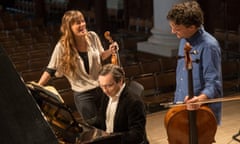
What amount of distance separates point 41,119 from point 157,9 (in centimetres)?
774

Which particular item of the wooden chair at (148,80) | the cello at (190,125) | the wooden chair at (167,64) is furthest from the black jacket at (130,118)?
the wooden chair at (167,64)

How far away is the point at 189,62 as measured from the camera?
3.04 meters

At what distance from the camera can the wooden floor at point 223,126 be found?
216 inches

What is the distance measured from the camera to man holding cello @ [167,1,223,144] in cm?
310

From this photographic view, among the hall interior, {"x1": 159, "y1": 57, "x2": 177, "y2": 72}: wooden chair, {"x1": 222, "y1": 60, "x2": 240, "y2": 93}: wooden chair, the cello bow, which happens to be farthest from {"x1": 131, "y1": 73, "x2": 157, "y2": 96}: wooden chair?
the cello bow

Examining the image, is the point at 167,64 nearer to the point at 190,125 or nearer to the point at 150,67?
the point at 150,67

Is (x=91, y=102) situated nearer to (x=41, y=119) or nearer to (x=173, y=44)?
(x=41, y=119)

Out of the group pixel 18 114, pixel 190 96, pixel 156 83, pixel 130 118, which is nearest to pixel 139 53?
pixel 156 83

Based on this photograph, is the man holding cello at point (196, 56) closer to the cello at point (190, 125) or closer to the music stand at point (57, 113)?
the cello at point (190, 125)

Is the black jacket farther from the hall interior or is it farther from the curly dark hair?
the hall interior

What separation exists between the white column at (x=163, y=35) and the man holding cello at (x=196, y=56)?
230 inches

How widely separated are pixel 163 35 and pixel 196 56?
6.22 meters

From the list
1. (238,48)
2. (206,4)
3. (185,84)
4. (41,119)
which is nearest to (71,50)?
(185,84)

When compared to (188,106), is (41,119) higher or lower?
higher
